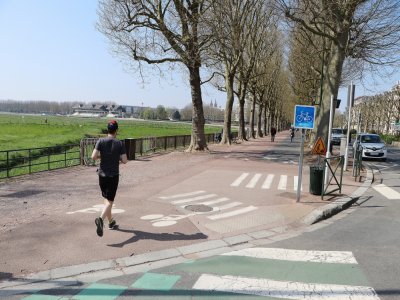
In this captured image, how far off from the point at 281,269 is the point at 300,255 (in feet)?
2.52

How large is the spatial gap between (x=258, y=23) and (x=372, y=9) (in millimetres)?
17220

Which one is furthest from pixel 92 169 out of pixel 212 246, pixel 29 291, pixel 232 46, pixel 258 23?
pixel 258 23

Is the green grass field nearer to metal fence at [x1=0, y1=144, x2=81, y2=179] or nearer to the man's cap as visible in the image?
metal fence at [x1=0, y1=144, x2=81, y2=179]

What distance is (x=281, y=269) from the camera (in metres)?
5.46

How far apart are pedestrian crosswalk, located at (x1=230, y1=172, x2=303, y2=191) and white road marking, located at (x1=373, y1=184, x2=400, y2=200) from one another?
2696mm

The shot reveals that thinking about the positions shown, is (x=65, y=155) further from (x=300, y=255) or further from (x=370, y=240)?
(x=370, y=240)

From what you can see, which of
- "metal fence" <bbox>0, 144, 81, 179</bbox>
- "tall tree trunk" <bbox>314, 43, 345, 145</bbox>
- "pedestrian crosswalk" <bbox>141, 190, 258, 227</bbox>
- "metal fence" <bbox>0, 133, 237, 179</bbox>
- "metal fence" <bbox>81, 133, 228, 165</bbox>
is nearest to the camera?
"pedestrian crosswalk" <bbox>141, 190, 258, 227</bbox>

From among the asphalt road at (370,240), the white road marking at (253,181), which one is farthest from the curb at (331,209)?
the white road marking at (253,181)

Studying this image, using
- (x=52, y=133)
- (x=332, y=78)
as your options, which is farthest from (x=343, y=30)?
(x=52, y=133)

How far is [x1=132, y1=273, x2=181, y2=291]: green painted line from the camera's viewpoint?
4785mm

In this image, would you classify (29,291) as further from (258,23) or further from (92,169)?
(258,23)

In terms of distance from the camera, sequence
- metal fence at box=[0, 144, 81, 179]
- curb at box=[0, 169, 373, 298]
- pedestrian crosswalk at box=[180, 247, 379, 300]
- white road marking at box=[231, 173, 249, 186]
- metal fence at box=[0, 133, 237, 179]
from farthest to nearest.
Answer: metal fence at box=[0, 133, 237, 179] < metal fence at box=[0, 144, 81, 179] < white road marking at box=[231, 173, 249, 186] < curb at box=[0, 169, 373, 298] < pedestrian crosswalk at box=[180, 247, 379, 300]

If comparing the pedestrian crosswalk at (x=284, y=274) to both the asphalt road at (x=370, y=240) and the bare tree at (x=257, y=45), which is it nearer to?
the asphalt road at (x=370, y=240)

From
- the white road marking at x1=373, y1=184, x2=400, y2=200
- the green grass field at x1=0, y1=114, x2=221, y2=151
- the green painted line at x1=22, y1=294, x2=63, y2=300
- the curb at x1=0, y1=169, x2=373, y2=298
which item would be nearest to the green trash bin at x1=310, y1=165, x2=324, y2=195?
the white road marking at x1=373, y1=184, x2=400, y2=200
